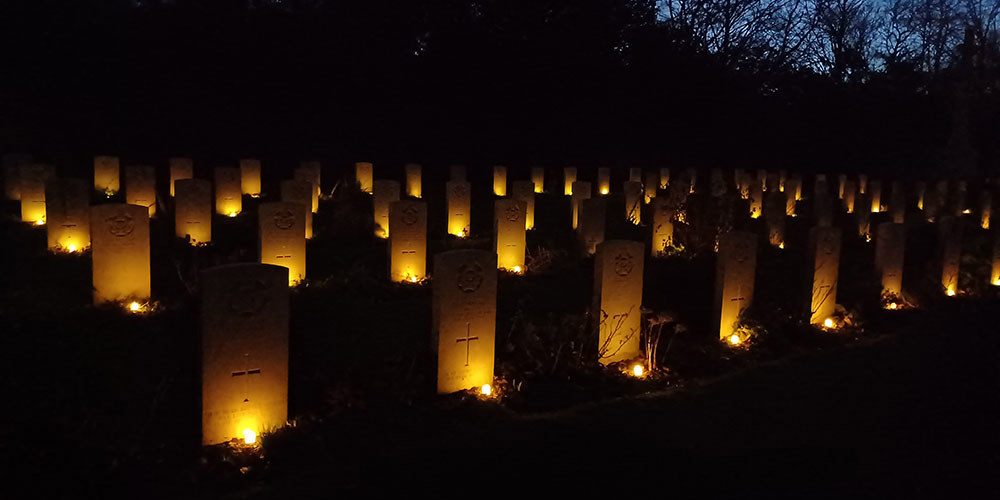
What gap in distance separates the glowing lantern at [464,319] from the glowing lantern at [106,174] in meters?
13.3

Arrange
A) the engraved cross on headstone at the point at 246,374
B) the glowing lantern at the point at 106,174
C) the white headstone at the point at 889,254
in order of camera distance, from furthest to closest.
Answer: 1. the glowing lantern at the point at 106,174
2. the white headstone at the point at 889,254
3. the engraved cross on headstone at the point at 246,374

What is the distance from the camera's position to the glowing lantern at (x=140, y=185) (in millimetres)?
14219

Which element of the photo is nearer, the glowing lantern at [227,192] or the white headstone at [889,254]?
the white headstone at [889,254]

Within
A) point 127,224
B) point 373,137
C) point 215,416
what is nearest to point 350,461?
point 215,416

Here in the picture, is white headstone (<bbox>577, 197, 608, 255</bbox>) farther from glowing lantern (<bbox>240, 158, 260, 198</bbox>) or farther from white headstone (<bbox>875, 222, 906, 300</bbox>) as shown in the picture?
glowing lantern (<bbox>240, 158, 260, 198</bbox>)

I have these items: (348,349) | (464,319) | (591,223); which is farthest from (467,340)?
(591,223)

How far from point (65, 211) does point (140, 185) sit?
12.9ft

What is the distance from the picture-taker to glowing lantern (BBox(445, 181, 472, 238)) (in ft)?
46.0

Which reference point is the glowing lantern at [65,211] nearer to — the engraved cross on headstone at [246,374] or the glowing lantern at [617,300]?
the engraved cross on headstone at [246,374]

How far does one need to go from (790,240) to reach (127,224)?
469 inches

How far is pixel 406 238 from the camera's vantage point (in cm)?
1052

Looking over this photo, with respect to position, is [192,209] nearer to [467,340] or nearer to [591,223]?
[591,223]

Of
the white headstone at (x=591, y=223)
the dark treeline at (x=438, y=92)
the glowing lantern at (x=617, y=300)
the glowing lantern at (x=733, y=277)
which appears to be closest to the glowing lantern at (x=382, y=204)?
the white headstone at (x=591, y=223)

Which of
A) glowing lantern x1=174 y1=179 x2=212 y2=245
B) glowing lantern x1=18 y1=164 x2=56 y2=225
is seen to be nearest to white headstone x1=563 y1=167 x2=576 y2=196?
glowing lantern x1=174 y1=179 x2=212 y2=245
